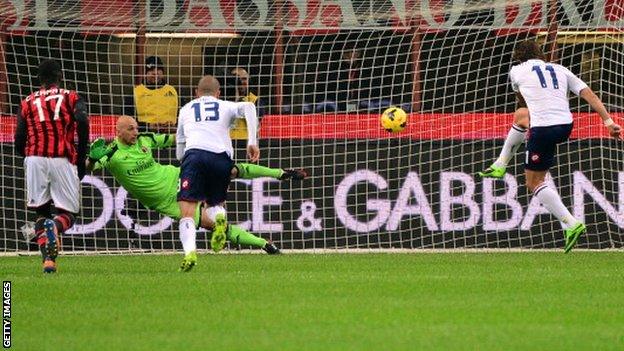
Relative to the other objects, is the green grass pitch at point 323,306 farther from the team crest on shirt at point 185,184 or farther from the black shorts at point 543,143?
the black shorts at point 543,143

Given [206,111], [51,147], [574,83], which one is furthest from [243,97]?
[51,147]

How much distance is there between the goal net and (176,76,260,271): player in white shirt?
14.8ft

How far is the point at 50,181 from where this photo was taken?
1441 centimetres

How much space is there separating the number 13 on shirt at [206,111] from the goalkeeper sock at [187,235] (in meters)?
1.06

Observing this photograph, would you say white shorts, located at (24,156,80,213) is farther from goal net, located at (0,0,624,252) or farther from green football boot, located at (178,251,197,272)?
goal net, located at (0,0,624,252)

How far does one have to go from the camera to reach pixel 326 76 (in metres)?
20.1

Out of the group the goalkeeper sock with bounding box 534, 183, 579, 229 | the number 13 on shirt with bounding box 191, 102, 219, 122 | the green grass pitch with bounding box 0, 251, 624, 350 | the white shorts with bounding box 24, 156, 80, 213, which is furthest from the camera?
the goalkeeper sock with bounding box 534, 183, 579, 229

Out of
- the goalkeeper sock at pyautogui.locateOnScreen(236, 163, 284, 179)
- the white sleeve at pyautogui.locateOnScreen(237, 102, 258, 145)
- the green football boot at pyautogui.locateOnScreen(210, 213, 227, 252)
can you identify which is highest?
the white sleeve at pyautogui.locateOnScreen(237, 102, 258, 145)

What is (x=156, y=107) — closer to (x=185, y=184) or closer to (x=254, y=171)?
(x=254, y=171)

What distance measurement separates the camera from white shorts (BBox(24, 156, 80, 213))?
1436 centimetres

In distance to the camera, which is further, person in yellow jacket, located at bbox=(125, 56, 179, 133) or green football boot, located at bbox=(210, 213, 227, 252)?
person in yellow jacket, located at bbox=(125, 56, 179, 133)

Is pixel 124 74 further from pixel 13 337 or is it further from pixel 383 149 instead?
pixel 13 337

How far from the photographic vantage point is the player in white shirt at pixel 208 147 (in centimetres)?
1448

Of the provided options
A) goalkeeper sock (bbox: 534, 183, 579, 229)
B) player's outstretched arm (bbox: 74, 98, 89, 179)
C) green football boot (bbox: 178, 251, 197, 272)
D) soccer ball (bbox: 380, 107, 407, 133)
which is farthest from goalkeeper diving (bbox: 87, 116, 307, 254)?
green football boot (bbox: 178, 251, 197, 272)
